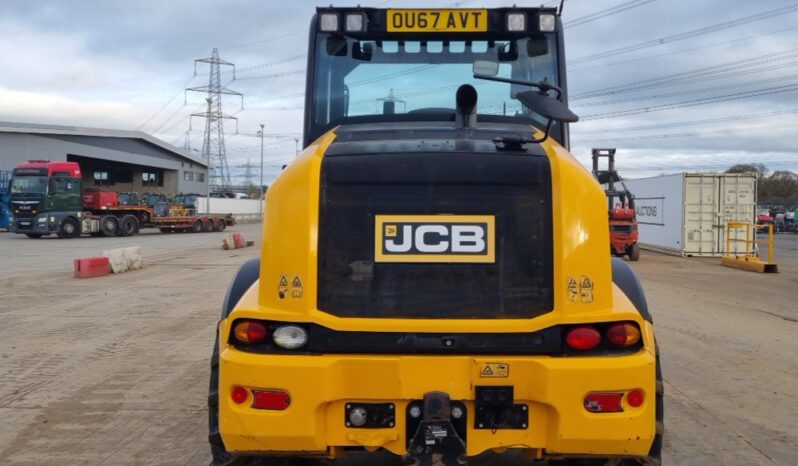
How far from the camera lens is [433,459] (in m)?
2.96

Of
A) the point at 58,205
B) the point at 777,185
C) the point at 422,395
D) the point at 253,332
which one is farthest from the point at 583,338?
the point at 777,185

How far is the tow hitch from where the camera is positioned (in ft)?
9.62

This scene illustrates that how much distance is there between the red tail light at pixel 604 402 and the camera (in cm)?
294

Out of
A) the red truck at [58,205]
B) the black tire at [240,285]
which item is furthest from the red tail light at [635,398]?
the red truck at [58,205]

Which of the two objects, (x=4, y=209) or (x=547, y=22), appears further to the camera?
(x=4, y=209)

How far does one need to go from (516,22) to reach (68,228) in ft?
115

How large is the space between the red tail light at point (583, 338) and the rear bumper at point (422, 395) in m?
0.07

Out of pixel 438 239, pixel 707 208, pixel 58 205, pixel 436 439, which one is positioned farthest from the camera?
pixel 58 205

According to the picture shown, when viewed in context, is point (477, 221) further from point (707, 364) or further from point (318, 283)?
point (707, 364)

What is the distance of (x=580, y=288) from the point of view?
10.1 ft

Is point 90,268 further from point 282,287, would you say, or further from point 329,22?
Result: point 282,287

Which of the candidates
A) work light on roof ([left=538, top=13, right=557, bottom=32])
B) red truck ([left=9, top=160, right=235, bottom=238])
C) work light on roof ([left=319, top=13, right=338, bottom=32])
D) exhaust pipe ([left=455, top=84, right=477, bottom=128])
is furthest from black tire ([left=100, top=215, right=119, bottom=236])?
exhaust pipe ([left=455, top=84, right=477, bottom=128])

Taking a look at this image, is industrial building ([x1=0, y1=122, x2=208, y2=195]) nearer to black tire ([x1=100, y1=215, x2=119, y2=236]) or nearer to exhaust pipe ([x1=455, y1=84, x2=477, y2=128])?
black tire ([x1=100, y1=215, x2=119, y2=236])

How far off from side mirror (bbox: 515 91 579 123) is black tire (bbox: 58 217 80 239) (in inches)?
1395
